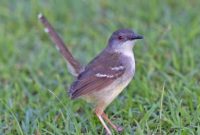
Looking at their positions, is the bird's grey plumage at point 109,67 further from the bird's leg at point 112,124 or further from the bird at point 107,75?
the bird's leg at point 112,124

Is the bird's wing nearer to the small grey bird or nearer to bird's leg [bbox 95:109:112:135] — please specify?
the small grey bird

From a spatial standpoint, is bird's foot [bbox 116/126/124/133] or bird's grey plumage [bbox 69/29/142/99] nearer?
bird's foot [bbox 116/126/124/133]

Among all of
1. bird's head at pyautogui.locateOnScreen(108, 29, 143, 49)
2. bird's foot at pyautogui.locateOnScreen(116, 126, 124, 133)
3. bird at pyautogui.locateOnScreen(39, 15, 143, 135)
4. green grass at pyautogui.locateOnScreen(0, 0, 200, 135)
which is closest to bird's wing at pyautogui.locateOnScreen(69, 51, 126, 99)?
bird at pyautogui.locateOnScreen(39, 15, 143, 135)

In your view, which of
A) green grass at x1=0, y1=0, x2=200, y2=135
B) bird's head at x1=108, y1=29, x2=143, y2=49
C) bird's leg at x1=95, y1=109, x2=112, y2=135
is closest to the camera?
bird's leg at x1=95, y1=109, x2=112, y2=135

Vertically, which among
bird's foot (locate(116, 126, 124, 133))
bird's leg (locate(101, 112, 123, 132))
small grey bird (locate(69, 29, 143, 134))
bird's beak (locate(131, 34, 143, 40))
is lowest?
bird's foot (locate(116, 126, 124, 133))

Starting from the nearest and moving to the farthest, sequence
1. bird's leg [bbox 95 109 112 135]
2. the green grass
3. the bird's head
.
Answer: bird's leg [bbox 95 109 112 135] → the green grass → the bird's head

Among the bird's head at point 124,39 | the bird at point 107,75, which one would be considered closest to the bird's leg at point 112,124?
the bird at point 107,75

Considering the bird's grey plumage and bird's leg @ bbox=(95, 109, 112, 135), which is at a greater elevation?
the bird's grey plumage

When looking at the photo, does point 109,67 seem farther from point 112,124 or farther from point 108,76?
point 112,124
